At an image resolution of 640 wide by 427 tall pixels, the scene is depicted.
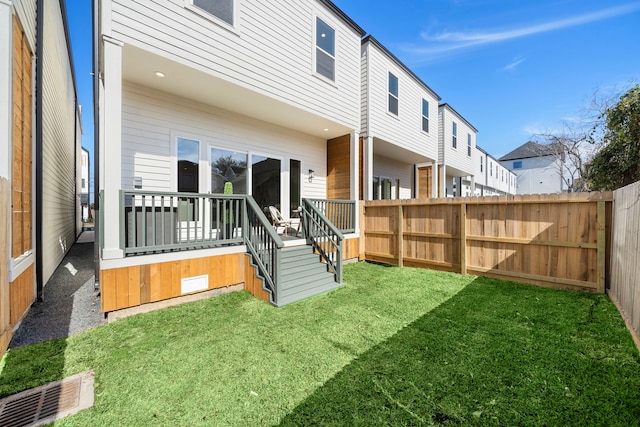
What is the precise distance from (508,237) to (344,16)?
682cm

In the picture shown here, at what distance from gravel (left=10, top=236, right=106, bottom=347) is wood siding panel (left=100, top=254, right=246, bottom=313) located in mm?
346

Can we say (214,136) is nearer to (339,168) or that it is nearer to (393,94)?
(339,168)

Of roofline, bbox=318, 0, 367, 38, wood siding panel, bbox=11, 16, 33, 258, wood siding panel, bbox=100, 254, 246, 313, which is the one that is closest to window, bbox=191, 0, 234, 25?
wood siding panel, bbox=11, 16, 33, 258

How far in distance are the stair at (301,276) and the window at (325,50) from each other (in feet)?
14.9

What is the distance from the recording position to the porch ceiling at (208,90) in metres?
4.35

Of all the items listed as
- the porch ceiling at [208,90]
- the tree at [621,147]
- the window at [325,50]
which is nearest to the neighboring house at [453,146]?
the tree at [621,147]

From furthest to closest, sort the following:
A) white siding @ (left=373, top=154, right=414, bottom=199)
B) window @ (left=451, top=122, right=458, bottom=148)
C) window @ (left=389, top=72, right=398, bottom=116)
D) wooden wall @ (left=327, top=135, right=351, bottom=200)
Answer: window @ (left=451, top=122, right=458, bottom=148) → white siding @ (left=373, top=154, right=414, bottom=199) → window @ (left=389, top=72, right=398, bottom=116) → wooden wall @ (left=327, top=135, right=351, bottom=200)

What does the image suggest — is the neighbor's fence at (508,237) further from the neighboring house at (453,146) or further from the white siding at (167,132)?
the neighboring house at (453,146)

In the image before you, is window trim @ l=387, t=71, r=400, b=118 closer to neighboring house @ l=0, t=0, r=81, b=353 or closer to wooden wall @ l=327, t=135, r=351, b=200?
wooden wall @ l=327, t=135, r=351, b=200

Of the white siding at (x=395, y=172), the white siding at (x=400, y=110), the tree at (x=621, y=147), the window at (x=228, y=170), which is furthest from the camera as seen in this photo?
the white siding at (x=395, y=172)

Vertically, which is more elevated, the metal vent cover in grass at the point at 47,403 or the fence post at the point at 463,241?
the fence post at the point at 463,241

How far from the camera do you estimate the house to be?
149 inches

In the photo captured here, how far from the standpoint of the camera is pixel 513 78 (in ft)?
45.3

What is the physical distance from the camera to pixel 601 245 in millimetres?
4387
